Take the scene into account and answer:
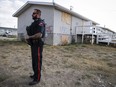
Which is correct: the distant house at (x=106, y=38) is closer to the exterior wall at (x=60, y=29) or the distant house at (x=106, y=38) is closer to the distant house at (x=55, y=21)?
the distant house at (x=55, y=21)

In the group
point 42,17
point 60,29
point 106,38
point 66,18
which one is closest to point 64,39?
point 60,29

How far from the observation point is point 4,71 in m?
5.88

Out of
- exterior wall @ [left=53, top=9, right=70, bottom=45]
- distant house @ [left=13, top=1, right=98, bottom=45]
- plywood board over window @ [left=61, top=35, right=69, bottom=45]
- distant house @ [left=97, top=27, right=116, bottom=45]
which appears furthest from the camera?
distant house @ [left=97, top=27, right=116, bottom=45]

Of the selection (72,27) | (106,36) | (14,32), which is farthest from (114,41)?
(14,32)

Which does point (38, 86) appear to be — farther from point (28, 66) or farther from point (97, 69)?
point (97, 69)

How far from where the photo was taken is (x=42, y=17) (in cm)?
1570

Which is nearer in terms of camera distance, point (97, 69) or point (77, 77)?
point (77, 77)

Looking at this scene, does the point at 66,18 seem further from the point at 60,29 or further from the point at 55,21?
the point at 55,21

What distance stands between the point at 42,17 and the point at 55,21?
1395 millimetres

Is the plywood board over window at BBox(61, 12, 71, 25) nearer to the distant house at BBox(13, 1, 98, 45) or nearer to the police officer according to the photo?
the distant house at BBox(13, 1, 98, 45)

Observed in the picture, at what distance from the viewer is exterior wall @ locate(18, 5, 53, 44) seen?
1499 cm

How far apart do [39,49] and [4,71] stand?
6.70 ft

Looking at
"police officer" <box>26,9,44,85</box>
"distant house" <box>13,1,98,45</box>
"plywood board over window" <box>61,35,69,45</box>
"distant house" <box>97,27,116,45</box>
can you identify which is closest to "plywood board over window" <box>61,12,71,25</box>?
"distant house" <box>13,1,98,45</box>

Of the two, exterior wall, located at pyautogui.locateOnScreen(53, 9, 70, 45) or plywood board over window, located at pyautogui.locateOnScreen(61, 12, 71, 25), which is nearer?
exterior wall, located at pyautogui.locateOnScreen(53, 9, 70, 45)
